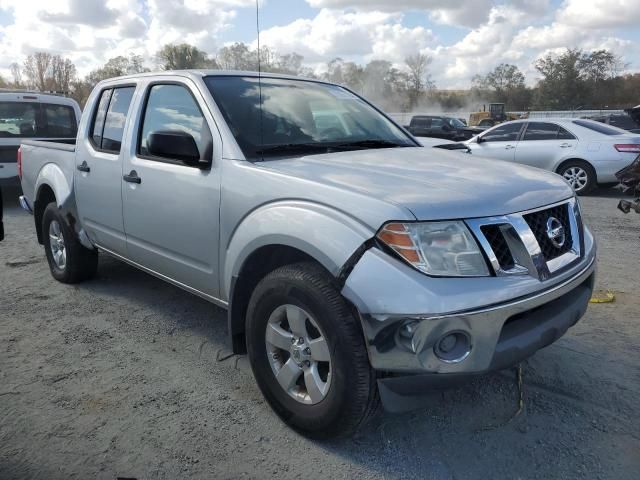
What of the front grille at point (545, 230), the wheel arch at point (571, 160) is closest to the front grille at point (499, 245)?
the front grille at point (545, 230)

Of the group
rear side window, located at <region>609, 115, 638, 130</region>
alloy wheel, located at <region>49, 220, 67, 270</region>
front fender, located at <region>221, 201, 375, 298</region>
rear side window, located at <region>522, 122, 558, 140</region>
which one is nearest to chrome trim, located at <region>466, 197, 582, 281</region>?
front fender, located at <region>221, 201, 375, 298</region>

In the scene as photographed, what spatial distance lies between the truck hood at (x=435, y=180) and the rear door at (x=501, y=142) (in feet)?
28.1

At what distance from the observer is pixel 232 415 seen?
9.77 ft

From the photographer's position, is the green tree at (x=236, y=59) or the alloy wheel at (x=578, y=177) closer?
the green tree at (x=236, y=59)

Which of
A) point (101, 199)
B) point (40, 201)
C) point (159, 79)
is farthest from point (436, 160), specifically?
point (40, 201)

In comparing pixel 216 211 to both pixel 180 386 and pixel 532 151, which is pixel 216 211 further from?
pixel 532 151

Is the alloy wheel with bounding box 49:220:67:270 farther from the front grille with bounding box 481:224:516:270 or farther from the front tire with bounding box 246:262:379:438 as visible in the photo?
the front grille with bounding box 481:224:516:270

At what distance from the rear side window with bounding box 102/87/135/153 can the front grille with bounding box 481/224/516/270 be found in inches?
114

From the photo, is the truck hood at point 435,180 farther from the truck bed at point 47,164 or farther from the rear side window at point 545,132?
the rear side window at point 545,132

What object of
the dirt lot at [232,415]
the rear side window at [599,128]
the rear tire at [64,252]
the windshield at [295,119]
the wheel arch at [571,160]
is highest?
the windshield at [295,119]

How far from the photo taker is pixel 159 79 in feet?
12.5

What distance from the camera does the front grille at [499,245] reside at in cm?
236

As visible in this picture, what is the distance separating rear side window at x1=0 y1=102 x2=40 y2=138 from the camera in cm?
911

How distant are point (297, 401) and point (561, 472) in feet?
4.17
